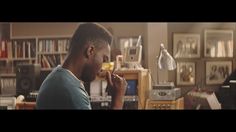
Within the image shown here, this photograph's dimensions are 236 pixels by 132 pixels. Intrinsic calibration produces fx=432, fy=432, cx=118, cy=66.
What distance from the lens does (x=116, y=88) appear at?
4895 mm

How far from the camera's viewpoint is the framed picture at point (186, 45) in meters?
4.85

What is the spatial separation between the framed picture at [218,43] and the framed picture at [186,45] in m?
0.10

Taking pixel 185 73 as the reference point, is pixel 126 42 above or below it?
above

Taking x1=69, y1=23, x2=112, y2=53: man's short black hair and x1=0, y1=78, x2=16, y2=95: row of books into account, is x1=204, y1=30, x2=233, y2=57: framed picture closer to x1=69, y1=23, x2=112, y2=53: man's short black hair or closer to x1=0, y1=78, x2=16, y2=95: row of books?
x1=69, y1=23, x2=112, y2=53: man's short black hair

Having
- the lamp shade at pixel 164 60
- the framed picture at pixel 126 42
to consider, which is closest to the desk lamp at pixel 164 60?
the lamp shade at pixel 164 60

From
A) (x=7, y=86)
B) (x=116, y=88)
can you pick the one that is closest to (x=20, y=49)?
(x=7, y=86)

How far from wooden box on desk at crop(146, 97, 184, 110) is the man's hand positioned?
31 cm

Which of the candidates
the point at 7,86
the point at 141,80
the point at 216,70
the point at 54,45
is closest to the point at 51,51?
the point at 54,45

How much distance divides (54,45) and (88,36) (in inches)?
15.8

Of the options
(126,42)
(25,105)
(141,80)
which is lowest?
(25,105)

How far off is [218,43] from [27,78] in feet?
7.20

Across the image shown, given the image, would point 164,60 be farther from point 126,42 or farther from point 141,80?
point 126,42

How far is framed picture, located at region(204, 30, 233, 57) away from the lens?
15.9ft

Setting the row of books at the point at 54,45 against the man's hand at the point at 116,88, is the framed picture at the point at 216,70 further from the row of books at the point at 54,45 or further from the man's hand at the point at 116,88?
the row of books at the point at 54,45
